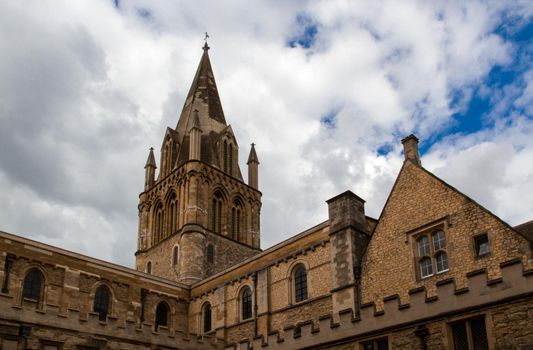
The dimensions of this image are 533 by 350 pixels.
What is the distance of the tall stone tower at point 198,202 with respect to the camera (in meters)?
44.8

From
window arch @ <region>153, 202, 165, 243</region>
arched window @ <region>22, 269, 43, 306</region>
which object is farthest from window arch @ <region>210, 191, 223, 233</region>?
arched window @ <region>22, 269, 43, 306</region>

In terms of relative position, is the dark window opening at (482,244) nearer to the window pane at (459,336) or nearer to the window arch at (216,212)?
the window pane at (459,336)

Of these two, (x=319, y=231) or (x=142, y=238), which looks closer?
(x=319, y=231)

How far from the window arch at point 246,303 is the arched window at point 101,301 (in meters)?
7.38

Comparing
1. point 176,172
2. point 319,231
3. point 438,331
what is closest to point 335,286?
point 319,231

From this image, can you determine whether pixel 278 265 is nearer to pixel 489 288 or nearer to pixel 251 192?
pixel 489 288

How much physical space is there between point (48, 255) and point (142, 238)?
17.9 metres

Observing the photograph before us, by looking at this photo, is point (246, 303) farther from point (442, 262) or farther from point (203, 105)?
point (203, 105)

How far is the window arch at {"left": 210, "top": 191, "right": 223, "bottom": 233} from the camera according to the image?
47250mm

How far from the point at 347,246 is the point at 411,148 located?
4972 mm

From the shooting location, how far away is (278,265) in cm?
3141

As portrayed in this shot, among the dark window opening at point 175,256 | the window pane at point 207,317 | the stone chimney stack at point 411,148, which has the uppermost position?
the dark window opening at point 175,256

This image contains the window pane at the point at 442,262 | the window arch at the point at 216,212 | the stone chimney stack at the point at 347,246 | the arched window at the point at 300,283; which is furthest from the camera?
the window arch at the point at 216,212

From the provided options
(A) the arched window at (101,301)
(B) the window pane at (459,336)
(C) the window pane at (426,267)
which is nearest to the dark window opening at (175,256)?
(A) the arched window at (101,301)
